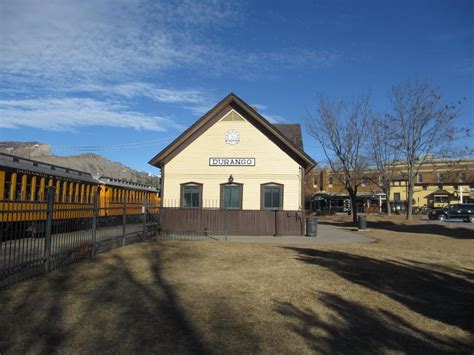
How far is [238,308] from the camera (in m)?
6.93

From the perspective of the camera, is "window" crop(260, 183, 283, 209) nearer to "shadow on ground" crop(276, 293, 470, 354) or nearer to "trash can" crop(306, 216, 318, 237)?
"trash can" crop(306, 216, 318, 237)

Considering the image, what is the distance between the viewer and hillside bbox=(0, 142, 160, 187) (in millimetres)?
72750

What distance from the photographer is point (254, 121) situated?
23516mm

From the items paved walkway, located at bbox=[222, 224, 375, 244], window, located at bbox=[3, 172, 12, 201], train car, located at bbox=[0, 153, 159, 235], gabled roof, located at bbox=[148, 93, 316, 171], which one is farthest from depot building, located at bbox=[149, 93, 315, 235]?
window, located at bbox=[3, 172, 12, 201]

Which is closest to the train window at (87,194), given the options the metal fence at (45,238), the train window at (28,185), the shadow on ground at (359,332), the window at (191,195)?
the window at (191,195)

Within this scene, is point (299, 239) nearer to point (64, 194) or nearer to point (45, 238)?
point (64, 194)

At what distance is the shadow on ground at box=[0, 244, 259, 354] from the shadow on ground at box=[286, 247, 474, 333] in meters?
2.87

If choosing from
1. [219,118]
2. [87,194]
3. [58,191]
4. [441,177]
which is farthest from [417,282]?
[441,177]

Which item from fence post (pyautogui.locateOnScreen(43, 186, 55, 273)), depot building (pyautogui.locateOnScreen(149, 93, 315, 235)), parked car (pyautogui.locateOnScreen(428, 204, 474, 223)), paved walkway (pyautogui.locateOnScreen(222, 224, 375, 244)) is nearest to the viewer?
fence post (pyautogui.locateOnScreen(43, 186, 55, 273))

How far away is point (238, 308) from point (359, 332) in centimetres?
184

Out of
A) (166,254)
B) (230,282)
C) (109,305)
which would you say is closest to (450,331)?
(230,282)

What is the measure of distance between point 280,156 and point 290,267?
1282 centimetres

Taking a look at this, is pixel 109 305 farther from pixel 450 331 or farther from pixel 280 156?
pixel 280 156

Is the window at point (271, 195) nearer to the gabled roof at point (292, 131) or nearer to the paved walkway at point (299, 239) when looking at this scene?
the paved walkway at point (299, 239)
